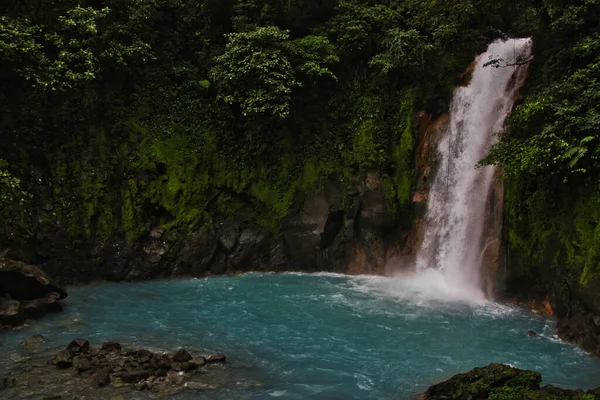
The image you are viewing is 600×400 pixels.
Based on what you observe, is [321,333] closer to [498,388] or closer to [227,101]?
[498,388]

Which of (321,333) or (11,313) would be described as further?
(321,333)

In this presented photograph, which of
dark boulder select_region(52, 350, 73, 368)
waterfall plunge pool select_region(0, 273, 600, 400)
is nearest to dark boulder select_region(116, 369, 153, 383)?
waterfall plunge pool select_region(0, 273, 600, 400)

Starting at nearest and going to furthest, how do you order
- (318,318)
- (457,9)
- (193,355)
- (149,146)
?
1. (193,355)
2. (318,318)
3. (457,9)
4. (149,146)

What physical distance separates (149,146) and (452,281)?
1247cm

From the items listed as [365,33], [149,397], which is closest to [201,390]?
[149,397]

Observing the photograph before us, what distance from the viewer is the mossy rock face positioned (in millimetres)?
8172

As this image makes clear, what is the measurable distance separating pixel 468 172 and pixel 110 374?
13179mm

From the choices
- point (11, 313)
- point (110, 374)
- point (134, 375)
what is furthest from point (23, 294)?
point (134, 375)

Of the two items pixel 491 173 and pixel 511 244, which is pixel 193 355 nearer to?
pixel 511 244

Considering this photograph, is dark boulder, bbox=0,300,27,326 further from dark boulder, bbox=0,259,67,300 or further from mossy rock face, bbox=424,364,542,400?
mossy rock face, bbox=424,364,542,400

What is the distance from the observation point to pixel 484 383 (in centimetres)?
830

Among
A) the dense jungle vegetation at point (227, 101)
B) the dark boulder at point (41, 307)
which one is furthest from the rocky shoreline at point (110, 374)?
the dense jungle vegetation at point (227, 101)

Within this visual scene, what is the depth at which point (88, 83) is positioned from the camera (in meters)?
17.5

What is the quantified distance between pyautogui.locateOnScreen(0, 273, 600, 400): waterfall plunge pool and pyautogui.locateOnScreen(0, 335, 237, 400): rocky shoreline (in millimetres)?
485
